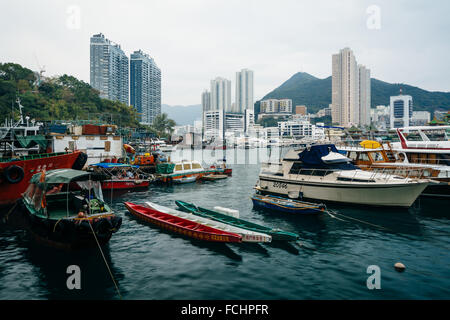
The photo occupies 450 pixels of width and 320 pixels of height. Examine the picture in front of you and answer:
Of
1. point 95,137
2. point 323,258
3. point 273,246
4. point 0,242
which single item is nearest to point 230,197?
point 273,246

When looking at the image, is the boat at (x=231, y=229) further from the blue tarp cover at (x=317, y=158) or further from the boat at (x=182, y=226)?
the blue tarp cover at (x=317, y=158)

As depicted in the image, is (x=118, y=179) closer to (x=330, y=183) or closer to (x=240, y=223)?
(x=240, y=223)

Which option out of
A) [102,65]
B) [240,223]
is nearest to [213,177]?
[240,223]

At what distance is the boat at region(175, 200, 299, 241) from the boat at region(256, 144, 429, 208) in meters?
7.71

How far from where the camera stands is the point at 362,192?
66.5 feet

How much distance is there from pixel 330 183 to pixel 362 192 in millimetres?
2281

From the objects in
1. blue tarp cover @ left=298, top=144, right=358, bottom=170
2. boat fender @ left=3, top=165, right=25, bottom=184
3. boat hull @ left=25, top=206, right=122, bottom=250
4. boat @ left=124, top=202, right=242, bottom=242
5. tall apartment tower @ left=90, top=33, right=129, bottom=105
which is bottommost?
boat @ left=124, top=202, right=242, bottom=242

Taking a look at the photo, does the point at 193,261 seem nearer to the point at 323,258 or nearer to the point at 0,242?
the point at 323,258

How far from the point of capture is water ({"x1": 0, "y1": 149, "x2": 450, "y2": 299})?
32.8ft

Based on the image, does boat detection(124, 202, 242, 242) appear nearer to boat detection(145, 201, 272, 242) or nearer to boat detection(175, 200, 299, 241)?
boat detection(145, 201, 272, 242)

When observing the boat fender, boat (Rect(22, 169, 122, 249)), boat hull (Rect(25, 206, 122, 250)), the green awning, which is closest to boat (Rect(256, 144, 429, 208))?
boat (Rect(22, 169, 122, 249))
